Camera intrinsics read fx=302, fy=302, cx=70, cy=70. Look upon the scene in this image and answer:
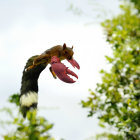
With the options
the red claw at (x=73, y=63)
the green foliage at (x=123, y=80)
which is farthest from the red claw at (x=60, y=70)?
the green foliage at (x=123, y=80)

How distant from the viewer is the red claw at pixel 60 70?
113 cm

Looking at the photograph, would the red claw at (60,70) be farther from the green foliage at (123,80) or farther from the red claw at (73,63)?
the green foliage at (123,80)

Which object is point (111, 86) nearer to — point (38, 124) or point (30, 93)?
point (30, 93)

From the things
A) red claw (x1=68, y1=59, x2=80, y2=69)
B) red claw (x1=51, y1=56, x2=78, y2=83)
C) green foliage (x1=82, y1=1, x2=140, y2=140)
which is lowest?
red claw (x1=51, y1=56, x2=78, y2=83)

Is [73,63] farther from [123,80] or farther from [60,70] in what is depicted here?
[123,80]

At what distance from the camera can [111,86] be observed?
12.5 feet

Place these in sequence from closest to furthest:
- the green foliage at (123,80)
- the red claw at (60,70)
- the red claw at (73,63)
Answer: the red claw at (60,70)
the red claw at (73,63)
the green foliage at (123,80)

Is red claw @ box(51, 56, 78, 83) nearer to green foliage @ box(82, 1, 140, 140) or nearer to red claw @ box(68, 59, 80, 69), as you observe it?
red claw @ box(68, 59, 80, 69)

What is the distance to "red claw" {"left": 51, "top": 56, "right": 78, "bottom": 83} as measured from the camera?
1.13 meters

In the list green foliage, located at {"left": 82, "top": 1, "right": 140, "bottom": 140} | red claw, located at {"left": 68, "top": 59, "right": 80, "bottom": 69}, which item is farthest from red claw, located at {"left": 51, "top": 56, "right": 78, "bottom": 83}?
green foliage, located at {"left": 82, "top": 1, "right": 140, "bottom": 140}

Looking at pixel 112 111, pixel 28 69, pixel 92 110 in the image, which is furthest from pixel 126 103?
pixel 28 69

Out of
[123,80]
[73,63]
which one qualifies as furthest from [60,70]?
[123,80]

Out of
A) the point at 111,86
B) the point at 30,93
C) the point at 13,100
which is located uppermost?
the point at 111,86

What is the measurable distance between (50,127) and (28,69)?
1.59 feet
